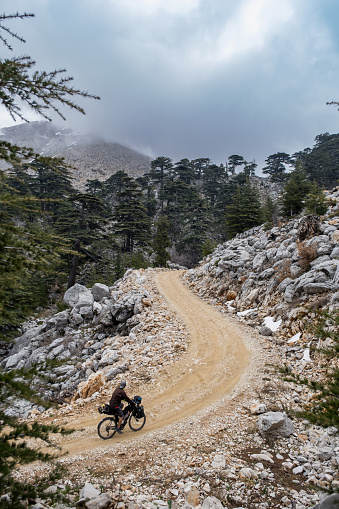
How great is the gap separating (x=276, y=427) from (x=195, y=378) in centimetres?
419

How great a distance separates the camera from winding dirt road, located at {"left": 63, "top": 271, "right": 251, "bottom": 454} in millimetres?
7953

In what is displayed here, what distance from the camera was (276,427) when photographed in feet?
21.7

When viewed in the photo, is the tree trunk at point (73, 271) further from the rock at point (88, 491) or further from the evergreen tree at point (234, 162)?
the evergreen tree at point (234, 162)

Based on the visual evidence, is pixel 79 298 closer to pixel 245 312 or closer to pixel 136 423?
pixel 245 312

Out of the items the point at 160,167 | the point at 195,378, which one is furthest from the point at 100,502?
the point at 160,167

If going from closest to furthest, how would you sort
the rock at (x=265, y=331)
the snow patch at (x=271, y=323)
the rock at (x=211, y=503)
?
the rock at (x=211, y=503) < the rock at (x=265, y=331) < the snow patch at (x=271, y=323)

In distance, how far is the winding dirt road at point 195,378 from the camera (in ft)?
26.1

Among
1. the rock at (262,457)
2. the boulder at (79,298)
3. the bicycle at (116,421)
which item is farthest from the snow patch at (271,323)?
the boulder at (79,298)

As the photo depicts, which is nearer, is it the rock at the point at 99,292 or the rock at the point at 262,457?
the rock at the point at 262,457

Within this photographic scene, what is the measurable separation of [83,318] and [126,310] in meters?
4.78

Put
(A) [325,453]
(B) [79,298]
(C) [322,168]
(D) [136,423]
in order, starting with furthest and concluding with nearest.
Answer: (C) [322,168] → (B) [79,298] → (D) [136,423] → (A) [325,453]

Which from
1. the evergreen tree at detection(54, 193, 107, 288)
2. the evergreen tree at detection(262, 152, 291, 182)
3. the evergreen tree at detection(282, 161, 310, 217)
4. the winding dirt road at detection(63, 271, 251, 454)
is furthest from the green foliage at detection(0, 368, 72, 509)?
the evergreen tree at detection(262, 152, 291, 182)

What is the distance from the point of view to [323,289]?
41.6 feet

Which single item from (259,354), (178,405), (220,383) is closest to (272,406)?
(220,383)
